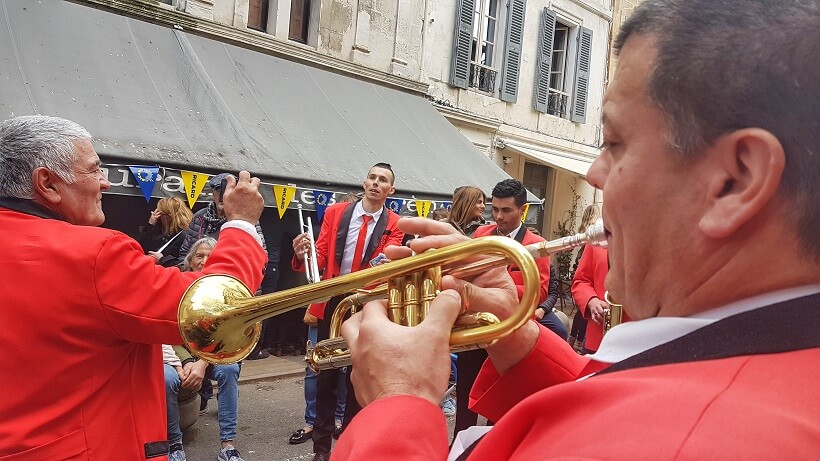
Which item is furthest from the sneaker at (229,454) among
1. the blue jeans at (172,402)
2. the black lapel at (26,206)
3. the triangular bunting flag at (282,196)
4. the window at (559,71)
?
the window at (559,71)

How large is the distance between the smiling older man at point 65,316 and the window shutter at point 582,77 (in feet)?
43.4

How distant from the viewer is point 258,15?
880 cm

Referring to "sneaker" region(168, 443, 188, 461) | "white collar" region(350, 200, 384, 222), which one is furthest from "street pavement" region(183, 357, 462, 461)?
"white collar" region(350, 200, 384, 222)

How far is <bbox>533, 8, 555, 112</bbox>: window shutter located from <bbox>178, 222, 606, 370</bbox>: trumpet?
39.1ft

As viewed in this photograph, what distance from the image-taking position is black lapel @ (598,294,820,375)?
0.79 meters

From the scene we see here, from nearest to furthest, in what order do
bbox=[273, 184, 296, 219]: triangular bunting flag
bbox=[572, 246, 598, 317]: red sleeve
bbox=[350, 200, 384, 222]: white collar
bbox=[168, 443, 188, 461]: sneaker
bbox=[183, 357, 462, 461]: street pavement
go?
bbox=[168, 443, 188, 461]: sneaker
bbox=[572, 246, 598, 317]: red sleeve
bbox=[183, 357, 462, 461]: street pavement
bbox=[350, 200, 384, 222]: white collar
bbox=[273, 184, 296, 219]: triangular bunting flag

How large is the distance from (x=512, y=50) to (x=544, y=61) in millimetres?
1175

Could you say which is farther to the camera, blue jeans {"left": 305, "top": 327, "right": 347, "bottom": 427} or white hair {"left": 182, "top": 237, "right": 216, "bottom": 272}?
blue jeans {"left": 305, "top": 327, "right": 347, "bottom": 427}

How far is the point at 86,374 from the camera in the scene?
1889 mm

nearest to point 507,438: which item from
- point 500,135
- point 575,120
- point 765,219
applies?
point 765,219

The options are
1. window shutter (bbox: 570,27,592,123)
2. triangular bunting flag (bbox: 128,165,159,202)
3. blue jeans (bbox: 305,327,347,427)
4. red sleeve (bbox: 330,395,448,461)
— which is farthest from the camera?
window shutter (bbox: 570,27,592,123)

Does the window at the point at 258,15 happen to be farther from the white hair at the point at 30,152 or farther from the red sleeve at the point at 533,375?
the red sleeve at the point at 533,375

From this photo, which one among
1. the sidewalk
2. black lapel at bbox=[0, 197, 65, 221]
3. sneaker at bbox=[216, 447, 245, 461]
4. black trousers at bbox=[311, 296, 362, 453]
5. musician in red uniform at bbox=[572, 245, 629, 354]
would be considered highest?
black lapel at bbox=[0, 197, 65, 221]

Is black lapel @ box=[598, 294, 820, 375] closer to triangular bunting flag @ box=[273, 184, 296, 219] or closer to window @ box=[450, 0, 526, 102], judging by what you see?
triangular bunting flag @ box=[273, 184, 296, 219]
